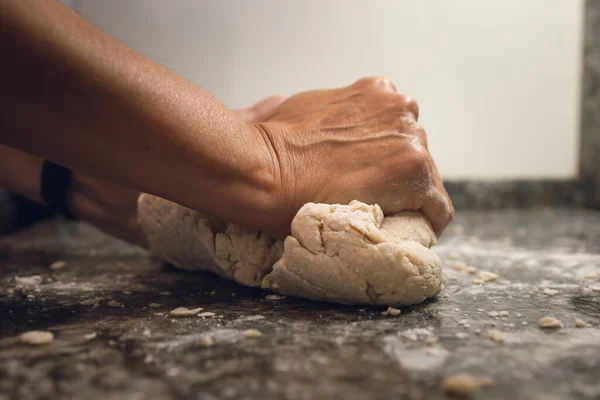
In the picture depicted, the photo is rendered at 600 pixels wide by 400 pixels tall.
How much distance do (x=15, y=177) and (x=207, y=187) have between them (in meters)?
0.87

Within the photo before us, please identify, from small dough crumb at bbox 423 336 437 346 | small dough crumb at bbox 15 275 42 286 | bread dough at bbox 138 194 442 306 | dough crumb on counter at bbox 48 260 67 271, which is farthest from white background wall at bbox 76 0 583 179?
small dough crumb at bbox 423 336 437 346

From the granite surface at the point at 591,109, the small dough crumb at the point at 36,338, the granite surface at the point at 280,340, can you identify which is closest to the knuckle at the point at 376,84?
the granite surface at the point at 280,340

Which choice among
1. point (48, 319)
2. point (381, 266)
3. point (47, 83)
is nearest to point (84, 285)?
point (48, 319)

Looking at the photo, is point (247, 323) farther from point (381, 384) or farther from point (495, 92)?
point (495, 92)

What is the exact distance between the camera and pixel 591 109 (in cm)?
277

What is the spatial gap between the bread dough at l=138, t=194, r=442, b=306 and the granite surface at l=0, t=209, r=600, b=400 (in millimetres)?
33

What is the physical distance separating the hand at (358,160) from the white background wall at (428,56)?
1.31 meters

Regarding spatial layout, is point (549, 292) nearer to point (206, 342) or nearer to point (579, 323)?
point (579, 323)

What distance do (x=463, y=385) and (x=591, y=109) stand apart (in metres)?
2.90

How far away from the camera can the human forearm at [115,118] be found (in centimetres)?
61

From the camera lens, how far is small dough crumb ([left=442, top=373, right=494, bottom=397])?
486mm

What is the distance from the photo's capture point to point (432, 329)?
0.70 m

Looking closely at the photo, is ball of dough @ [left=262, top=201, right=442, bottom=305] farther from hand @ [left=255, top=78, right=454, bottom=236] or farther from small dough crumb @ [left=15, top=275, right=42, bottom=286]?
small dough crumb @ [left=15, top=275, right=42, bottom=286]

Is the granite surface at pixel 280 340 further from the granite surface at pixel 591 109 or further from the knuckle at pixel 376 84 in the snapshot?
the granite surface at pixel 591 109
